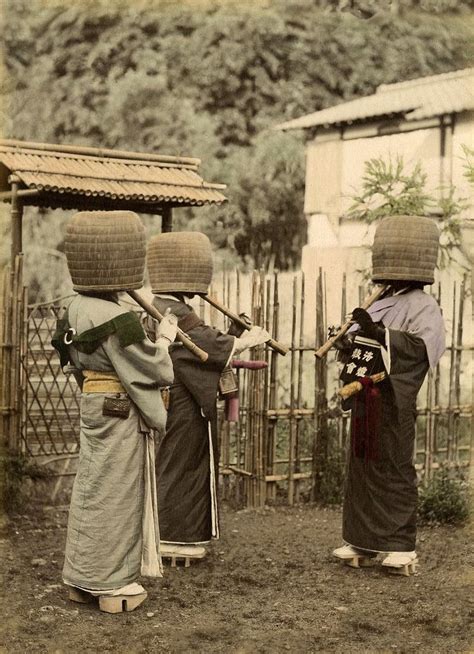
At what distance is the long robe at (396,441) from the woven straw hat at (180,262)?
1015mm

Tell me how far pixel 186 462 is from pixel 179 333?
3.00 feet

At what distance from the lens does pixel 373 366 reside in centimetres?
437

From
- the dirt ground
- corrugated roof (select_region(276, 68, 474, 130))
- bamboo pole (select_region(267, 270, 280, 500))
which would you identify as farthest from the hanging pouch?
corrugated roof (select_region(276, 68, 474, 130))

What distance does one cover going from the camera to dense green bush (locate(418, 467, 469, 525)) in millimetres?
5742

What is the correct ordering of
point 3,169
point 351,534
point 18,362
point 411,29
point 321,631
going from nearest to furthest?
1. point 321,631
2. point 351,534
3. point 18,362
4. point 3,169
5. point 411,29

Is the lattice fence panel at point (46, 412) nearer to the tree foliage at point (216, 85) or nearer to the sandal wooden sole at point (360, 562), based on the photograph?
the sandal wooden sole at point (360, 562)

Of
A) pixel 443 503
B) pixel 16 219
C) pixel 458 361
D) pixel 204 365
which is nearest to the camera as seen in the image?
pixel 204 365

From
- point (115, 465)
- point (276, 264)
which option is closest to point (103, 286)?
point (115, 465)

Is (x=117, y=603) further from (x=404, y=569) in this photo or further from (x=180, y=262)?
(x=180, y=262)

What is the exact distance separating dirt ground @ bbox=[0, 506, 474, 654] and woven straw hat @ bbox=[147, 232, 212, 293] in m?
1.64

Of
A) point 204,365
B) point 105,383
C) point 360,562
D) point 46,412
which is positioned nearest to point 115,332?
point 105,383

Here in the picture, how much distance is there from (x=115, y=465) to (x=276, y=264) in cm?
1198

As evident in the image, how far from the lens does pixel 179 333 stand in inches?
166

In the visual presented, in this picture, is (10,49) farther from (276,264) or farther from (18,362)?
(18,362)
